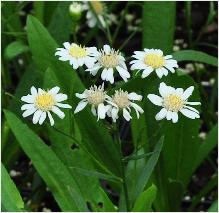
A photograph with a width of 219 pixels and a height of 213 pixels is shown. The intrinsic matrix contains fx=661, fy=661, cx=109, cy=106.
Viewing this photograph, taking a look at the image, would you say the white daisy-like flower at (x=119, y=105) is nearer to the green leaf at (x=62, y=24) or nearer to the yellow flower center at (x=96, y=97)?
the yellow flower center at (x=96, y=97)

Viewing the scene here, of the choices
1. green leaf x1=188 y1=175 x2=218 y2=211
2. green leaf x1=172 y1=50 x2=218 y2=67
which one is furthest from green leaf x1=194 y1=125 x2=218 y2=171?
green leaf x1=172 y1=50 x2=218 y2=67

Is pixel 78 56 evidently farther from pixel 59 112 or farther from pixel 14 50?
pixel 14 50

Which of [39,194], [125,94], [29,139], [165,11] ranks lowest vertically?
[39,194]

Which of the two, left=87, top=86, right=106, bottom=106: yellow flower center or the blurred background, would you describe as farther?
the blurred background

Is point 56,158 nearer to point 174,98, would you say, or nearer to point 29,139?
point 29,139

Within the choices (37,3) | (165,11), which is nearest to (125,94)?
(165,11)

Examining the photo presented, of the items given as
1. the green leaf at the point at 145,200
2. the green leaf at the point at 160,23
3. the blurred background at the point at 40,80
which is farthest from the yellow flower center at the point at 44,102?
the green leaf at the point at 160,23

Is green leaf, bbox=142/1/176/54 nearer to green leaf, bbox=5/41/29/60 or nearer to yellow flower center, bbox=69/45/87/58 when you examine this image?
green leaf, bbox=5/41/29/60
